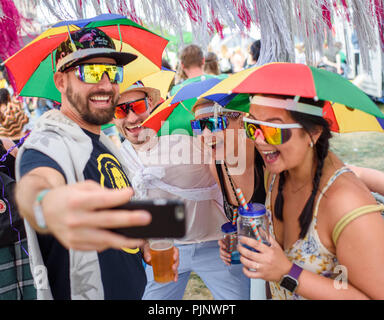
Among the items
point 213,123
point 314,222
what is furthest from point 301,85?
point 213,123

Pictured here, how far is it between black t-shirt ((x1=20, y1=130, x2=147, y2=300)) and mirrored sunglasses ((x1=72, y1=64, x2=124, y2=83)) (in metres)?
0.29

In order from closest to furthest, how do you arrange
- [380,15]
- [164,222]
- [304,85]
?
[164,222] < [304,85] < [380,15]

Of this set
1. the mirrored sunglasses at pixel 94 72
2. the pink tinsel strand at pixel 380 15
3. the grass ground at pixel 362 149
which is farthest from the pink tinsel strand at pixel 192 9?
the grass ground at pixel 362 149

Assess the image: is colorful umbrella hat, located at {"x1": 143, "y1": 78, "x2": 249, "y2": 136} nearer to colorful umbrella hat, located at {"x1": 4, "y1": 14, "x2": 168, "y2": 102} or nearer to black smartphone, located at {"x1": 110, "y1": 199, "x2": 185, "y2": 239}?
colorful umbrella hat, located at {"x1": 4, "y1": 14, "x2": 168, "y2": 102}

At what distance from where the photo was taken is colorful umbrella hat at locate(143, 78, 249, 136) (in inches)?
74.4

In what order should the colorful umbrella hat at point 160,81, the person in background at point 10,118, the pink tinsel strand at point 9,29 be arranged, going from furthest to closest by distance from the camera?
the person in background at point 10,118
the colorful umbrella hat at point 160,81
the pink tinsel strand at point 9,29

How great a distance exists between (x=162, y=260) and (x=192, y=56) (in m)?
3.52

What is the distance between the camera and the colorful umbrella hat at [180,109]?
74.4 inches

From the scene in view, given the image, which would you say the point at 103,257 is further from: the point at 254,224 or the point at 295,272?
the point at 295,272

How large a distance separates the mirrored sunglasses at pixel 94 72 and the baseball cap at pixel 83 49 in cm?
4

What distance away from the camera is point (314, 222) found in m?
1.37

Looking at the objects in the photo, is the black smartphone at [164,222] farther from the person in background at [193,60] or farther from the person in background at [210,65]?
the person in background at [210,65]

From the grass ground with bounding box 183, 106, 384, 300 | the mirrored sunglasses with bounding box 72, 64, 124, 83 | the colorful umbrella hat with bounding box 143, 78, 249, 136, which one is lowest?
the grass ground with bounding box 183, 106, 384, 300

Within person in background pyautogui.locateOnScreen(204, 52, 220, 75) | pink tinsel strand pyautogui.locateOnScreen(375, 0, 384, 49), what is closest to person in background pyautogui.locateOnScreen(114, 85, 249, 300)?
pink tinsel strand pyautogui.locateOnScreen(375, 0, 384, 49)
